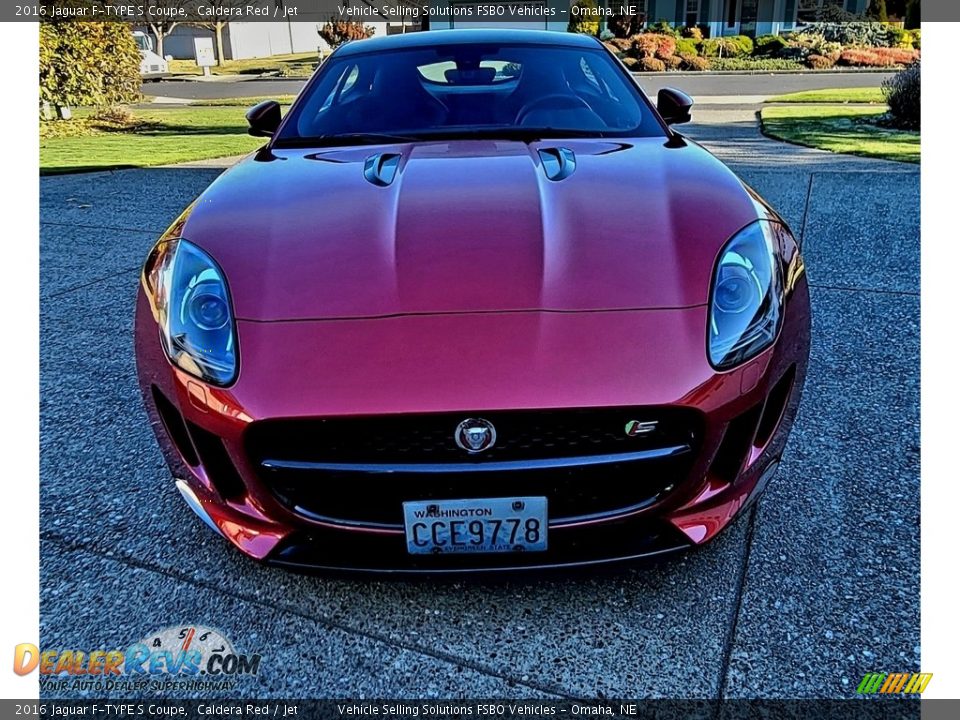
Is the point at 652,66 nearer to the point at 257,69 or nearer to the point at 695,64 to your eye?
the point at 695,64

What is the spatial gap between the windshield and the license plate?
5.13ft

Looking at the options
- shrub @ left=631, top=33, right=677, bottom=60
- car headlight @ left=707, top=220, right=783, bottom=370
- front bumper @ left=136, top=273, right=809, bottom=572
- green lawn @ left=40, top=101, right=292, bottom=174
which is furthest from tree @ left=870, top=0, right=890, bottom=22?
front bumper @ left=136, top=273, right=809, bottom=572

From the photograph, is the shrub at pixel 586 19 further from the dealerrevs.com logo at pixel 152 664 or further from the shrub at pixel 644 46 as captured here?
the dealerrevs.com logo at pixel 152 664

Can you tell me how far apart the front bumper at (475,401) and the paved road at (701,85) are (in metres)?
17.2

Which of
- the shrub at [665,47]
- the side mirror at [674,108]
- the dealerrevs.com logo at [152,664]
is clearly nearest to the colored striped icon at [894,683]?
the dealerrevs.com logo at [152,664]

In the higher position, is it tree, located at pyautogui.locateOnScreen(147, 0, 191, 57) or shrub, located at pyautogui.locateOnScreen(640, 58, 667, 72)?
tree, located at pyautogui.locateOnScreen(147, 0, 191, 57)

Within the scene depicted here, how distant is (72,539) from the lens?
2.13 m

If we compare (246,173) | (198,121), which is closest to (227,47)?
(198,121)

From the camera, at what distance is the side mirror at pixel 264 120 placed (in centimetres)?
312

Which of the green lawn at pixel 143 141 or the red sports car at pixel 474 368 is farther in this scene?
the green lawn at pixel 143 141

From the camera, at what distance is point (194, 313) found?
179cm

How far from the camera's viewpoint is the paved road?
59.7 feet

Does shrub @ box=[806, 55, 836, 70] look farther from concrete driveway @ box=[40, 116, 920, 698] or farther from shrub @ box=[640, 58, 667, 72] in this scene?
concrete driveway @ box=[40, 116, 920, 698]

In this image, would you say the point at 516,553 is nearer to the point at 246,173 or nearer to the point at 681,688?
the point at 681,688
